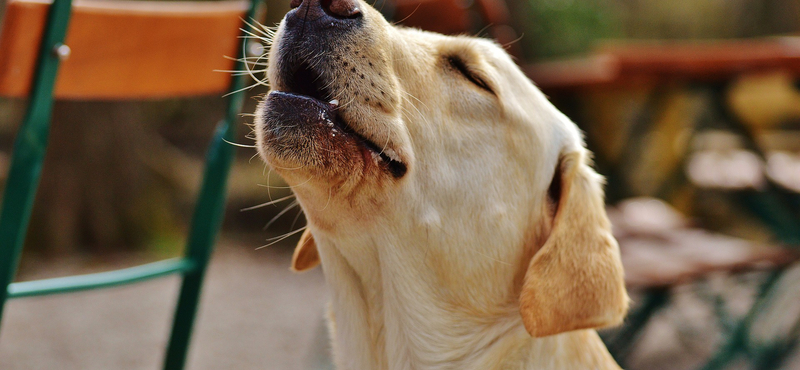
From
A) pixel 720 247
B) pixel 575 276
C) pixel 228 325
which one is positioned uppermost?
pixel 575 276

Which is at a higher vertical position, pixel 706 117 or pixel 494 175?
pixel 494 175

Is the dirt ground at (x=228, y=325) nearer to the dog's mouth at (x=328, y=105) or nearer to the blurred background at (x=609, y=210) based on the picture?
the blurred background at (x=609, y=210)

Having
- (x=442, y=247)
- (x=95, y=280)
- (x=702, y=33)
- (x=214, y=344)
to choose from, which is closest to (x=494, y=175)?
(x=442, y=247)

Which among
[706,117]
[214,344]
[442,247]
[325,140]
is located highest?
[325,140]

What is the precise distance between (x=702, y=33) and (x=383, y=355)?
569 inches

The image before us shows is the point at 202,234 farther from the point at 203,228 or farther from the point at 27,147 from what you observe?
the point at 27,147

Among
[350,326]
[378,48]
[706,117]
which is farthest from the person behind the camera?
[706,117]

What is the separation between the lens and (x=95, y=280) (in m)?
2.09

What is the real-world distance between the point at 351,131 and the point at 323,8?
0.91ft

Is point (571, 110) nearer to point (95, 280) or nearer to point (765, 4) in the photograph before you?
point (95, 280)

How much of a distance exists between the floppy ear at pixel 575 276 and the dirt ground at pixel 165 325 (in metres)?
2.53

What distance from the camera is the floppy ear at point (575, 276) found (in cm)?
159

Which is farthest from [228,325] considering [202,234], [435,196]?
[435,196]

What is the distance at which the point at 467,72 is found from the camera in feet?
5.89
